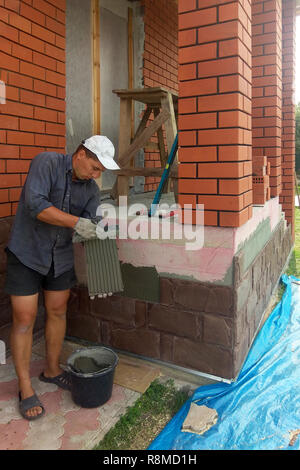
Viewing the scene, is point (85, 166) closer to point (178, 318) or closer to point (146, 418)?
point (178, 318)

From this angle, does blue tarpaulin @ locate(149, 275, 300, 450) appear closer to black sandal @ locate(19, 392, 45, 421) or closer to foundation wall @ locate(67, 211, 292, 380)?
foundation wall @ locate(67, 211, 292, 380)

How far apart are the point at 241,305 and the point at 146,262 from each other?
0.72 meters

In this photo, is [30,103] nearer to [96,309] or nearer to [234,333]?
[96,309]

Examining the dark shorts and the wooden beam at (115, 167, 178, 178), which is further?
the wooden beam at (115, 167, 178, 178)

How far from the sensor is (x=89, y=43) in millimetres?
4020

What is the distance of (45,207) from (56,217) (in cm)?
8

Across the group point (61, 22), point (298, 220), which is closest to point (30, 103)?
point (61, 22)

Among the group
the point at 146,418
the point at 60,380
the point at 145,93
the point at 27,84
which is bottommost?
the point at 146,418

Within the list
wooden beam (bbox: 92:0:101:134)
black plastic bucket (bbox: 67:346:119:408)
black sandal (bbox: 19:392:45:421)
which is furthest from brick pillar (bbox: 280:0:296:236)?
black sandal (bbox: 19:392:45:421)

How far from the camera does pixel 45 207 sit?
6.72 feet

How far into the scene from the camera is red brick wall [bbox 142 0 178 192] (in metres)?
5.11

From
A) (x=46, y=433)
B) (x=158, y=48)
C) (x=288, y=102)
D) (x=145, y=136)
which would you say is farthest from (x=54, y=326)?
(x=288, y=102)

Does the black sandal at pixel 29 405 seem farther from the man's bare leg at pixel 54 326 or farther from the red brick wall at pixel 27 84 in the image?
the red brick wall at pixel 27 84

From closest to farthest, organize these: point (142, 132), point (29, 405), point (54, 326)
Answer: point (29, 405) < point (54, 326) < point (142, 132)
